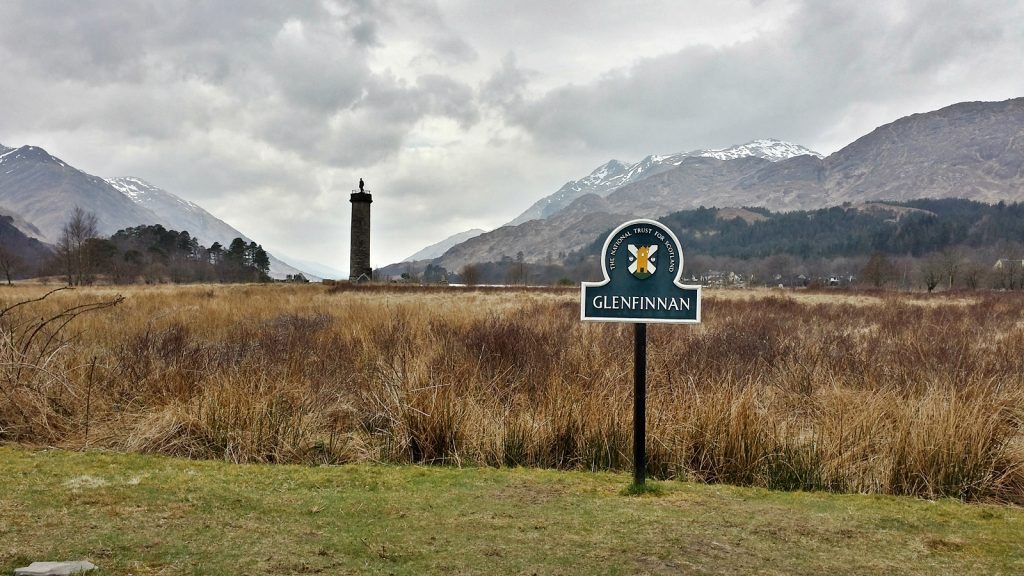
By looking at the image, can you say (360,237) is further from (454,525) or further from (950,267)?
(950,267)

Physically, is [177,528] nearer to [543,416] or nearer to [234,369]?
[543,416]

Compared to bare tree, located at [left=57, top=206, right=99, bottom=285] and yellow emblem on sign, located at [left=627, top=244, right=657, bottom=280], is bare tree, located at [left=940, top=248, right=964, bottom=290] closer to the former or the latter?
yellow emblem on sign, located at [left=627, top=244, right=657, bottom=280]

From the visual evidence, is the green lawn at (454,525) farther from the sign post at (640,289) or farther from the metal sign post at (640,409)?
the sign post at (640,289)

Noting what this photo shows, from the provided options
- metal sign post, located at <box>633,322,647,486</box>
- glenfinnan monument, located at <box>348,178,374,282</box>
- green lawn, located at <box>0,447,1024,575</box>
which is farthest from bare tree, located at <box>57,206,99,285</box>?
metal sign post, located at <box>633,322,647,486</box>

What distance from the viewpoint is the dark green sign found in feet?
13.9

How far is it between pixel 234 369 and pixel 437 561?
496 cm

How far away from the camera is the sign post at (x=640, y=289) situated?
4.23 meters

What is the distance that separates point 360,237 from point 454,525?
155 feet

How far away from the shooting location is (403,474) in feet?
14.7

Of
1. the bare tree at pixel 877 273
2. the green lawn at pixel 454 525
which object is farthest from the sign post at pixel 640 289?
the bare tree at pixel 877 273

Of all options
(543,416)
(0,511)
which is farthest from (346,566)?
(543,416)

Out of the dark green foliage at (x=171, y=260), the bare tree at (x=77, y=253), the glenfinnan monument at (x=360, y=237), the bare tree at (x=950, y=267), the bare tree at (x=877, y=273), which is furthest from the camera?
the bare tree at (x=877, y=273)

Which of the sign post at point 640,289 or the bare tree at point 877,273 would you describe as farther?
the bare tree at point 877,273

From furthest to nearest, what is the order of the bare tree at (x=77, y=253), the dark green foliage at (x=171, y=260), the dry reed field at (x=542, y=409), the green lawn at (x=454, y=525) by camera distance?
the dark green foliage at (x=171, y=260) < the bare tree at (x=77, y=253) < the dry reed field at (x=542, y=409) < the green lawn at (x=454, y=525)
